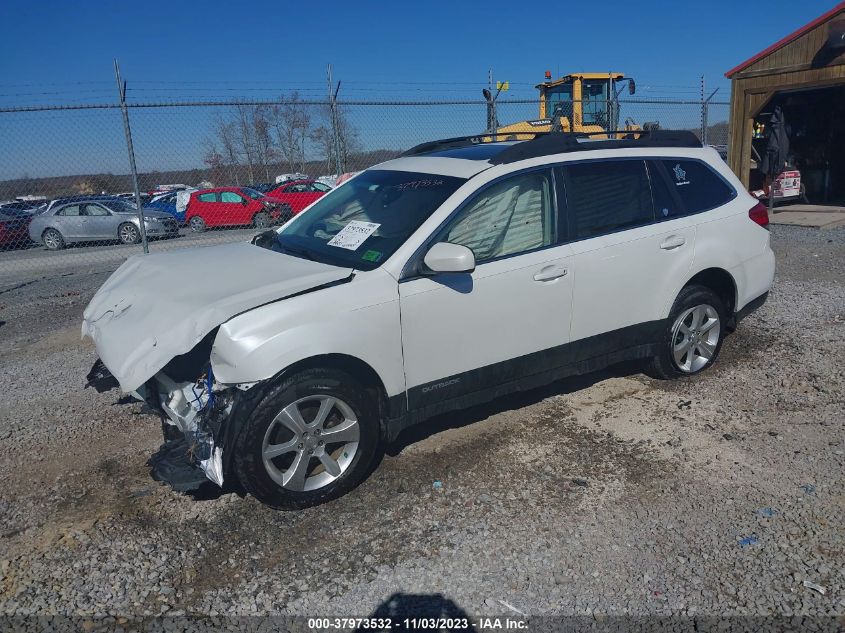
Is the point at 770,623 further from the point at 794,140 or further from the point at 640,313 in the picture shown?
the point at 794,140

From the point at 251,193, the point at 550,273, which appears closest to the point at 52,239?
the point at 251,193

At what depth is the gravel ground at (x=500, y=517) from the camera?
9.11 feet

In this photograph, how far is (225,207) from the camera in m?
20.6

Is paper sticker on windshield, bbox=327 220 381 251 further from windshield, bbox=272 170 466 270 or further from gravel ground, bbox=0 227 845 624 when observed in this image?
gravel ground, bbox=0 227 845 624

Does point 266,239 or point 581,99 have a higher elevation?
point 581,99

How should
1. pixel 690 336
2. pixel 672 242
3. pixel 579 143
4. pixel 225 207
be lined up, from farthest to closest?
pixel 225 207 < pixel 690 336 < pixel 672 242 < pixel 579 143

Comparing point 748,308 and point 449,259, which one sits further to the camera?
point 748,308

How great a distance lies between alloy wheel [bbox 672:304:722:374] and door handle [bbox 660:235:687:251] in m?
0.53

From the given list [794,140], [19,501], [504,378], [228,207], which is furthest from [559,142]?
[228,207]

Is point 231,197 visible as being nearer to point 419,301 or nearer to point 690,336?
point 690,336

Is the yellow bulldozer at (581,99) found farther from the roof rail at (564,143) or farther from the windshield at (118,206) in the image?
the windshield at (118,206)

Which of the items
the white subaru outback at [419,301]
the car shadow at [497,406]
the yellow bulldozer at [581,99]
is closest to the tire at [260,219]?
the yellow bulldozer at [581,99]

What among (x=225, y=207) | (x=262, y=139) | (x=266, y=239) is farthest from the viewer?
(x=225, y=207)

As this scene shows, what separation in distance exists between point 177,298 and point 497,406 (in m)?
2.32
